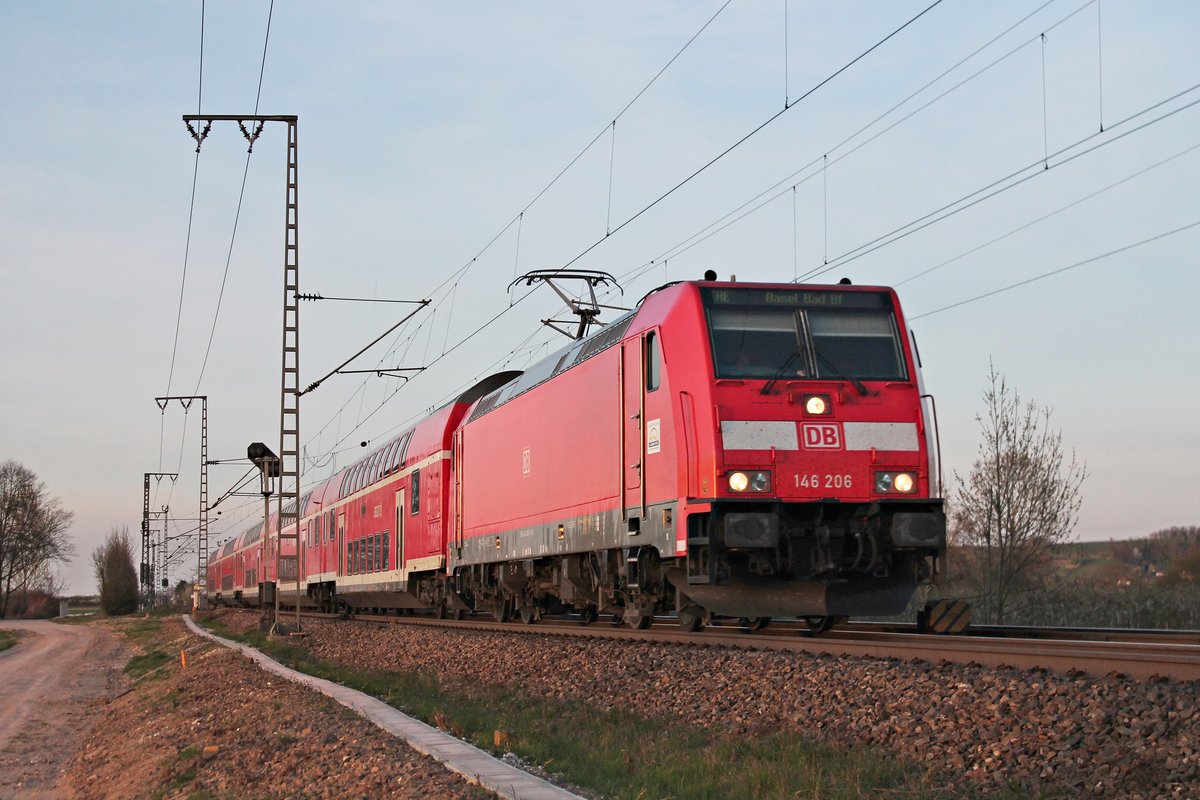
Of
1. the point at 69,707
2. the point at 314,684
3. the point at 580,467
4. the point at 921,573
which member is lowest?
the point at 69,707

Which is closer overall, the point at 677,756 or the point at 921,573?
the point at 677,756

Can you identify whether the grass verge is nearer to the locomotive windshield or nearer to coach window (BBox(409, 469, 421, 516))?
the locomotive windshield

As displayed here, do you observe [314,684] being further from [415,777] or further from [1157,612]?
[1157,612]

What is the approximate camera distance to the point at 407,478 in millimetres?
28609

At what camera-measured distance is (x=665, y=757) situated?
8891mm

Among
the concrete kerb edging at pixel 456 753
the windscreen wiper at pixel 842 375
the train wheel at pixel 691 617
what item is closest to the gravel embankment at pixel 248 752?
the concrete kerb edging at pixel 456 753

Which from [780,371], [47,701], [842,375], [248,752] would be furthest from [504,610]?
[47,701]

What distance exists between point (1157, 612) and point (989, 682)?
41.0 feet

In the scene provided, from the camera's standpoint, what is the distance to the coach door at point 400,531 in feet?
94.4

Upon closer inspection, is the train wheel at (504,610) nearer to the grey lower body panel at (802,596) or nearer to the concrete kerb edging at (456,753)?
the concrete kerb edging at (456,753)

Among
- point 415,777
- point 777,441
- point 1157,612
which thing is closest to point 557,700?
point 777,441

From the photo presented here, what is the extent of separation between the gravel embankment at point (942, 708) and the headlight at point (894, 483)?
2.33 meters

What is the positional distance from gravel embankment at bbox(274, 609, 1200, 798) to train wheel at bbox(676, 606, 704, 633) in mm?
849

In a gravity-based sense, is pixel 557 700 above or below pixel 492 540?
below
